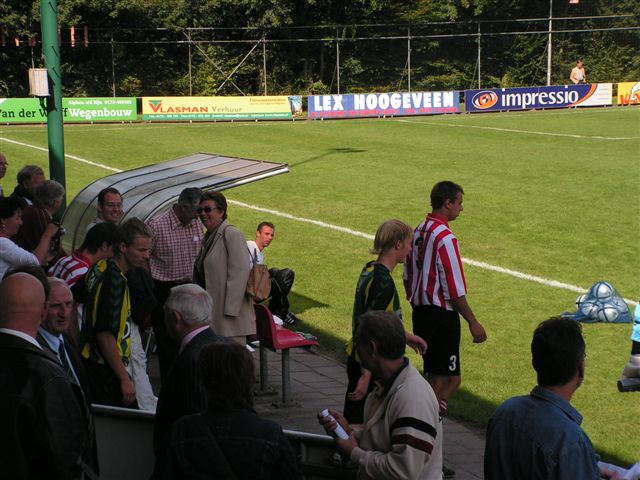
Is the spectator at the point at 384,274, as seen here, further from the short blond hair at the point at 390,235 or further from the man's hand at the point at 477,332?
the man's hand at the point at 477,332

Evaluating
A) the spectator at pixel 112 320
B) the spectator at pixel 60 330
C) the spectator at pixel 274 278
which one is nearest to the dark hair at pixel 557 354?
the spectator at pixel 60 330

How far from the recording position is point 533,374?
10.6 metres

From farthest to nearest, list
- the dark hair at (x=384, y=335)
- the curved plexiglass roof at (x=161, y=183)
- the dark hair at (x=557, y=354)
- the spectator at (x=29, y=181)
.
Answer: the spectator at (x=29, y=181) < the curved plexiglass roof at (x=161, y=183) < the dark hair at (x=384, y=335) < the dark hair at (x=557, y=354)

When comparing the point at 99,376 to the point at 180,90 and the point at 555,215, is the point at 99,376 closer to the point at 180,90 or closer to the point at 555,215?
the point at 555,215

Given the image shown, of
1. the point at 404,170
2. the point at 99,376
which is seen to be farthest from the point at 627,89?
the point at 99,376

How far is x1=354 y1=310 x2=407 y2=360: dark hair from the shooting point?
4523mm

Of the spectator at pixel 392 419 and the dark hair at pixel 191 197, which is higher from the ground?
the dark hair at pixel 191 197

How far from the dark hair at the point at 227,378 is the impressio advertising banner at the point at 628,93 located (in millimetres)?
48741

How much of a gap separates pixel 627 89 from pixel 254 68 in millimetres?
21094

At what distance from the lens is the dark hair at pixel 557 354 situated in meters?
3.94

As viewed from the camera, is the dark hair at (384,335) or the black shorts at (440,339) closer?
the dark hair at (384,335)

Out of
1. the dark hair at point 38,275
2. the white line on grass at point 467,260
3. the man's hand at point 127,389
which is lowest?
the white line on grass at point 467,260

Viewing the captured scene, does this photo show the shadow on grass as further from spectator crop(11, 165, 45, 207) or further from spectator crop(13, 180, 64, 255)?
spectator crop(13, 180, 64, 255)

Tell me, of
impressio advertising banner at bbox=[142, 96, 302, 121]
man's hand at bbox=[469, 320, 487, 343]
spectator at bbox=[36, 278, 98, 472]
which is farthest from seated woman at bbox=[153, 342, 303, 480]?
impressio advertising banner at bbox=[142, 96, 302, 121]
